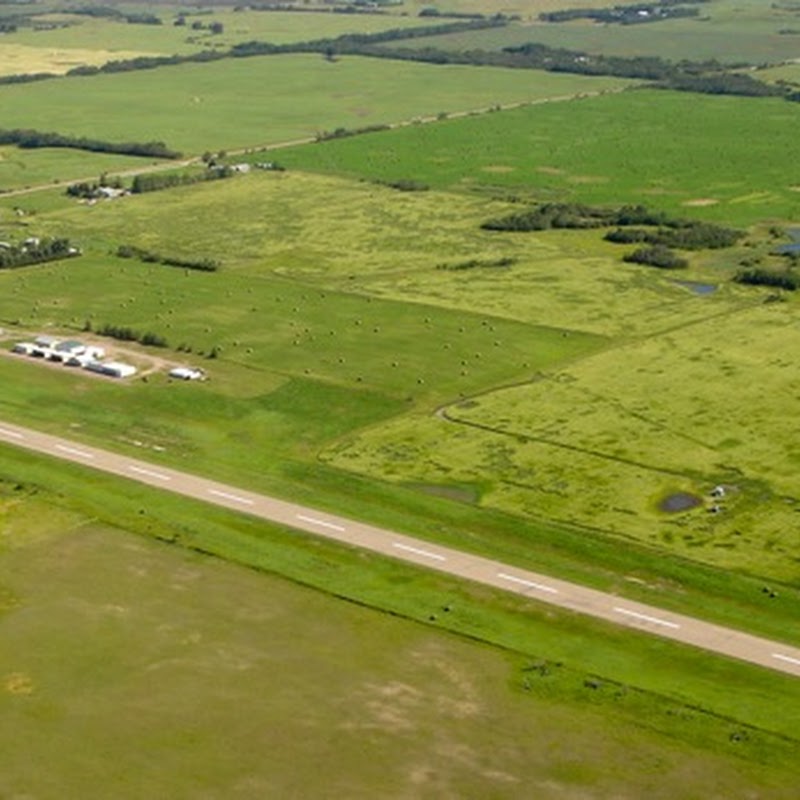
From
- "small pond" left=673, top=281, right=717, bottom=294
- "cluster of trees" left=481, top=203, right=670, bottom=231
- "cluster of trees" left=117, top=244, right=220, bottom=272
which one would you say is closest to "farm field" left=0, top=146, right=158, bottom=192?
"cluster of trees" left=117, top=244, right=220, bottom=272

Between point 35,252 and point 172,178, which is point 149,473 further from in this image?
point 172,178

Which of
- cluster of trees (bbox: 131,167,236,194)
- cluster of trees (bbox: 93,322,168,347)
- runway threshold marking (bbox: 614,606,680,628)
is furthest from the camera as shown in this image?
cluster of trees (bbox: 131,167,236,194)

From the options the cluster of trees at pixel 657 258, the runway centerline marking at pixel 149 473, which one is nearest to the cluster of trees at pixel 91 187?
the cluster of trees at pixel 657 258

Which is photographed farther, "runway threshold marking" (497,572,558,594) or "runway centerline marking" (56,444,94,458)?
"runway centerline marking" (56,444,94,458)

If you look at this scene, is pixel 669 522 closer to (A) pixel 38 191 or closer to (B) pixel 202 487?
(B) pixel 202 487

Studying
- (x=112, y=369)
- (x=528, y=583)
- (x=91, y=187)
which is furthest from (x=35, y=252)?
(x=528, y=583)

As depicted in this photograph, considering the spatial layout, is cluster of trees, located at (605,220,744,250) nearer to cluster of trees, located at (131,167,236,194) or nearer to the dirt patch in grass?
the dirt patch in grass

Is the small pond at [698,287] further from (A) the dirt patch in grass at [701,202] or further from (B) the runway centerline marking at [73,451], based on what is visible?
(B) the runway centerline marking at [73,451]
